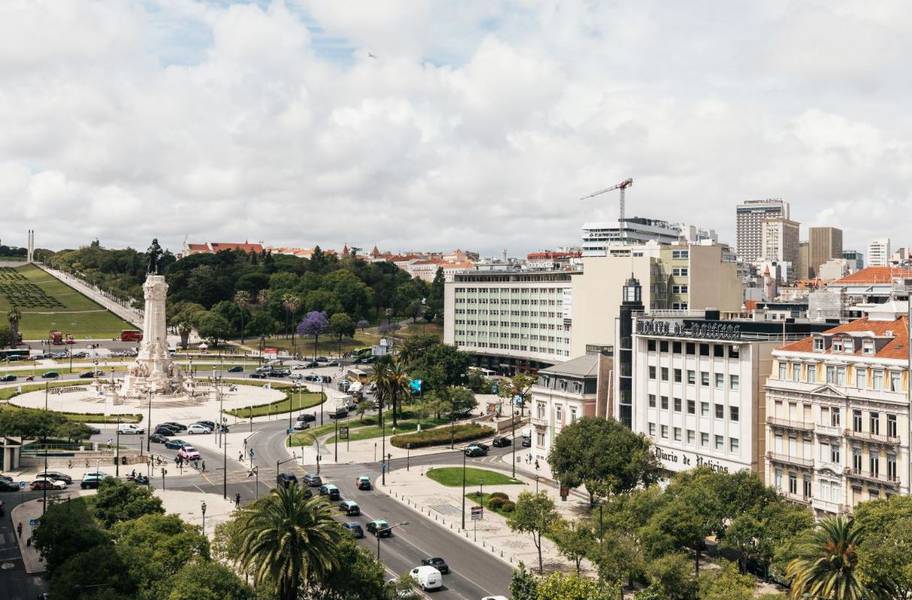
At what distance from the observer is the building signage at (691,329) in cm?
8405

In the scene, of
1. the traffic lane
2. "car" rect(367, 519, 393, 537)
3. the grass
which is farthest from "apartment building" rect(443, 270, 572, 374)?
"car" rect(367, 519, 393, 537)

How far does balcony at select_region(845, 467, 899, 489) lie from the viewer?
67875 millimetres

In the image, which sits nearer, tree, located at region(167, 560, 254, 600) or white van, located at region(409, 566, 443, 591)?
tree, located at region(167, 560, 254, 600)

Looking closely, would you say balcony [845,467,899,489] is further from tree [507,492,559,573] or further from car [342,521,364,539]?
car [342,521,364,539]

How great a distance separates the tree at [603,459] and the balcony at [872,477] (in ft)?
60.3

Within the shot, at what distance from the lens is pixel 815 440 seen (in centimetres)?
7431

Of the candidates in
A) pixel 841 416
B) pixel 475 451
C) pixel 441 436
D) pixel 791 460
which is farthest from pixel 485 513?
pixel 441 436

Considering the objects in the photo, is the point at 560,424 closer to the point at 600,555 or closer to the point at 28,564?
the point at 600,555

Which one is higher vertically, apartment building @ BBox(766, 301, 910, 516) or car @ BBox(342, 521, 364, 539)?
apartment building @ BBox(766, 301, 910, 516)

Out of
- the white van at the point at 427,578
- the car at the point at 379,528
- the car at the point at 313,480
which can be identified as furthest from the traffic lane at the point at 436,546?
the car at the point at 313,480

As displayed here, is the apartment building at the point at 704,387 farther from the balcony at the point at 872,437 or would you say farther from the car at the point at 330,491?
the car at the point at 330,491

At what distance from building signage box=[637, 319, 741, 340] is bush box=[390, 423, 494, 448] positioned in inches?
1512

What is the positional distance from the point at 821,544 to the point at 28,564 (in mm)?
58131

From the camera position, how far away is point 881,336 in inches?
2879
